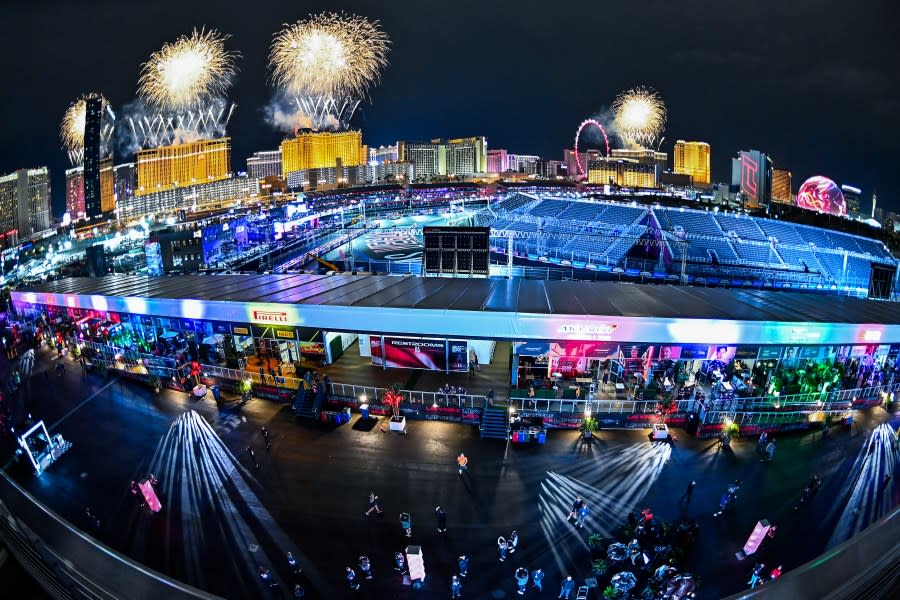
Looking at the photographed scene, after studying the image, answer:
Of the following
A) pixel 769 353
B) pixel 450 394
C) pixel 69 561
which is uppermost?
pixel 769 353

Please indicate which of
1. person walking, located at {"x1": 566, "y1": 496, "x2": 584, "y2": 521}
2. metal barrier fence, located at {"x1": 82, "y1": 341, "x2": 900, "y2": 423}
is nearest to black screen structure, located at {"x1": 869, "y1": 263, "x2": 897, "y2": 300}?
metal barrier fence, located at {"x1": 82, "y1": 341, "x2": 900, "y2": 423}

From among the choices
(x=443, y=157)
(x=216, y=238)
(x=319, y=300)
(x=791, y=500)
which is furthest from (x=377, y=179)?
(x=791, y=500)

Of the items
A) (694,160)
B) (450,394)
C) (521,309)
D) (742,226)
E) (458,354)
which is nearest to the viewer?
(450,394)

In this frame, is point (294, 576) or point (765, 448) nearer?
point (294, 576)

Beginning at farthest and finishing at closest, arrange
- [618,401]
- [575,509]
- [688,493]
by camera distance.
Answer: [618,401], [688,493], [575,509]

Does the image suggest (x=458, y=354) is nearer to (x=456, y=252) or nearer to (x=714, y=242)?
(x=456, y=252)

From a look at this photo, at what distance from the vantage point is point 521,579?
8836mm

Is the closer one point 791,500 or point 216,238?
point 791,500

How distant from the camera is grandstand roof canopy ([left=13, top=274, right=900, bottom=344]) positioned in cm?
1603

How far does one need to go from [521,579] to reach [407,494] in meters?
3.96

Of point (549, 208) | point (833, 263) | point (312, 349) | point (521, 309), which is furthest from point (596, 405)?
point (549, 208)

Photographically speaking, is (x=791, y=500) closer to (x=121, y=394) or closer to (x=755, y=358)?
(x=755, y=358)

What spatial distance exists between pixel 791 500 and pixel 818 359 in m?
8.50

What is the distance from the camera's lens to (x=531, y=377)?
17.6 metres
